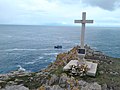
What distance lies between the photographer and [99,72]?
20094mm

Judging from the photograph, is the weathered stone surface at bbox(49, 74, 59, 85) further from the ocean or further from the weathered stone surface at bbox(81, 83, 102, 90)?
the ocean

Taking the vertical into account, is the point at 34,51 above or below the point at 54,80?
below

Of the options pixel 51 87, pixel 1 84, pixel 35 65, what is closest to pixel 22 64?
pixel 35 65

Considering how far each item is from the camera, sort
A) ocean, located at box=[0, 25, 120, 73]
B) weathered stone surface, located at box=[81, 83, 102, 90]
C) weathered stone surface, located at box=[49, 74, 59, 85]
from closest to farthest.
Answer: weathered stone surface, located at box=[81, 83, 102, 90] < weathered stone surface, located at box=[49, 74, 59, 85] < ocean, located at box=[0, 25, 120, 73]

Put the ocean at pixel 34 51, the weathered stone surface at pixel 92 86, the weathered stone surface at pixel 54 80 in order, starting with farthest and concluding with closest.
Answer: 1. the ocean at pixel 34 51
2. the weathered stone surface at pixel 54 80
3. the weathered stone surface at pixel 92 86

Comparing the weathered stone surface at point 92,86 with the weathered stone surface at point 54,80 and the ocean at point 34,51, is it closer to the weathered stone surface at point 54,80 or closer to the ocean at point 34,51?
the weathered stone surface at point 54,80

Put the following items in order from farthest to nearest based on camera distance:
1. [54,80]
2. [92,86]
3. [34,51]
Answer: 1. [34,51]
2. [54,80]
3. [92,86]

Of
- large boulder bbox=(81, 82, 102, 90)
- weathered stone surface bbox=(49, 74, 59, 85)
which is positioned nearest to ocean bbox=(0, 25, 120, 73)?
weathered stone surface bbox=(49, 74, 59, 85)

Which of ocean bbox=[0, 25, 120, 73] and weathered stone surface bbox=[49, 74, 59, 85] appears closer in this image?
weathered stone surface bbox=[49, 74, 59, 85]

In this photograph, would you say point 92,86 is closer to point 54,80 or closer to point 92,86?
point 92,86

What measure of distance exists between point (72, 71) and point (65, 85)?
8.71ft

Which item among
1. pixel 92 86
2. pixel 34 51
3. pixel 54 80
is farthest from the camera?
pixel 34 51

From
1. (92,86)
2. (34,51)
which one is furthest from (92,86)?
(34,51)

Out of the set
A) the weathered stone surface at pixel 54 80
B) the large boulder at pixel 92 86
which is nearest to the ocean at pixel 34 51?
the weathered stone surface at pixel 54 80
